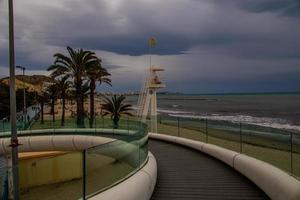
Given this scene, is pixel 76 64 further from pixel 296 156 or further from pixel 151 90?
pixel 296 156

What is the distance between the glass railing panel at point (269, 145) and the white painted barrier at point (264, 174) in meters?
0.23

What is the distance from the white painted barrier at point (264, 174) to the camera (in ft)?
32.1

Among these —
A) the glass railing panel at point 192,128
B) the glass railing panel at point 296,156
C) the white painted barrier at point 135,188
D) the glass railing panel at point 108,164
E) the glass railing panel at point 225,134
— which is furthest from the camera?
the glass railing panel at point 192,128

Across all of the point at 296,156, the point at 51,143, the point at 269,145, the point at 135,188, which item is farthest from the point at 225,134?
the point at 51,143

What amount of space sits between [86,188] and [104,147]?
1605 millimetres

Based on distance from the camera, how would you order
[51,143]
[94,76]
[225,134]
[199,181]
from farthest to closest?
[94,76] < [51,143] < [225,134] < [199,181]

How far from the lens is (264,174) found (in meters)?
11.9

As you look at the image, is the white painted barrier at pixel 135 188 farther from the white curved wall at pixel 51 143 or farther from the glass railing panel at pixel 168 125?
the white curved wall at pixel 51 143

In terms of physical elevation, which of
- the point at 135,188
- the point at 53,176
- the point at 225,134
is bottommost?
the point at 53,176

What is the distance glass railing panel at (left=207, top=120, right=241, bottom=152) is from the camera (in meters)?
16.8

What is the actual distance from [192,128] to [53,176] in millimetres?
12797

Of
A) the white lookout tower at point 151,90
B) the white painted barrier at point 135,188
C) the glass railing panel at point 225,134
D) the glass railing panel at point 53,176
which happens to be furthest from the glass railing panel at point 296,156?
the white lookout tower at point 151,90

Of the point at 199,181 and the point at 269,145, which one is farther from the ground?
the point at 269,145

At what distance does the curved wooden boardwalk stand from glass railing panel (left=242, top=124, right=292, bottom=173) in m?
0.97
